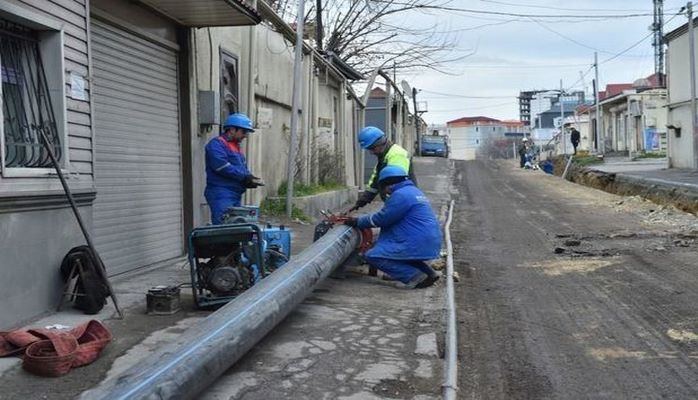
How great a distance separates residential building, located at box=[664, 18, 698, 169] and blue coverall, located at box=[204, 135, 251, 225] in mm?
22320

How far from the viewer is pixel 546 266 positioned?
1016 centimetres

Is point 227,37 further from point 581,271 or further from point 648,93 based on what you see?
point 648,93

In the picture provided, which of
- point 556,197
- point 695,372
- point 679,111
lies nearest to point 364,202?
point 695,372

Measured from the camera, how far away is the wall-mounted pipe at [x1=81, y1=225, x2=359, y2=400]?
3727 millimetres

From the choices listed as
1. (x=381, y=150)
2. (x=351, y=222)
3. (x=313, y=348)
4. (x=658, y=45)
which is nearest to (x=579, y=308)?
(x=351, y=222)

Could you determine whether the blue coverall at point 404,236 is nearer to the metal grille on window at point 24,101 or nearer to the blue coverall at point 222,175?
the blue coverall at point 222,175

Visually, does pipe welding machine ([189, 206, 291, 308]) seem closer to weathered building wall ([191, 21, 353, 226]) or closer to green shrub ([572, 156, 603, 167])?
weathered building wall ([191, 21, 353, 226])

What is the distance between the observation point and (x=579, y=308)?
7480mm

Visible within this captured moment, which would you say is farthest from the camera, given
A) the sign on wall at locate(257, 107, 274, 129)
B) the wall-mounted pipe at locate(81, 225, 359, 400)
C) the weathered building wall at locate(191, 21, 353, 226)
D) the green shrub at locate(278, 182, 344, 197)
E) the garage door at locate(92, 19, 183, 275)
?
the green shrub at locate(278, 182, 344, 197)

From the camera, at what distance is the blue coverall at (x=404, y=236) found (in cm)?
816

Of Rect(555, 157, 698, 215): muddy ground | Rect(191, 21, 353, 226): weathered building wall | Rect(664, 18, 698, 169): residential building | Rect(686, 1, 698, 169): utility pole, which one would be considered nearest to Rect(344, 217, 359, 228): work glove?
Rect(191, 21, 353, 226): weathered building wall

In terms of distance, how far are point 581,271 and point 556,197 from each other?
44.1 ft

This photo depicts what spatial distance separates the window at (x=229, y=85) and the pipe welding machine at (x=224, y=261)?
16.9ft

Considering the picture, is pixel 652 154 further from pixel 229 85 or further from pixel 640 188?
pixel 229 85
